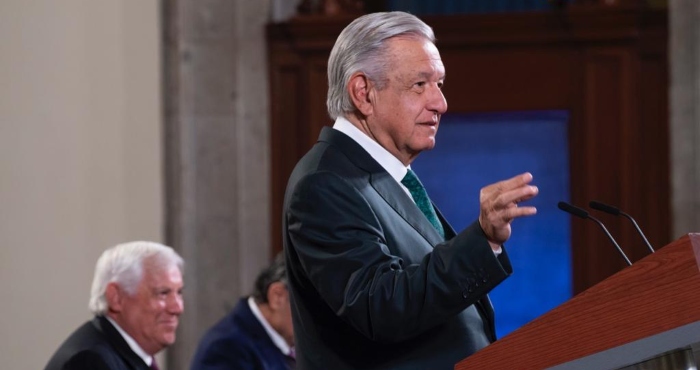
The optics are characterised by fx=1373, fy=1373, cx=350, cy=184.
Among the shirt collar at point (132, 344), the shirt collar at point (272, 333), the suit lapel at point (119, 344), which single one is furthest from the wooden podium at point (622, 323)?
the shirt collar at point (272, 333)

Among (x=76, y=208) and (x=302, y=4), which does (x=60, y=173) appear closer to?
(x=76, y=208)

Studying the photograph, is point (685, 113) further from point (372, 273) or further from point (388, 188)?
point (372, 273)

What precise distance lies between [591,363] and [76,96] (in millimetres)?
5577

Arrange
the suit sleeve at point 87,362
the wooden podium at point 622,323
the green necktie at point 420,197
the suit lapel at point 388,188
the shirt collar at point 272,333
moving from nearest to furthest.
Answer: the wooden podium at point 622,323, the suit lapel at point 388,188, the green necktie at point 420,197, the suit sleeve at point 87,362, the shirt collar at point 272,333

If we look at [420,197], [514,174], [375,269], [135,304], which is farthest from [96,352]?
[514,174]

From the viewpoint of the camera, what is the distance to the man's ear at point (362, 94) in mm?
3006

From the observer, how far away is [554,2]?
24.4ft

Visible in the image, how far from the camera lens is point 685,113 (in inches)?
275

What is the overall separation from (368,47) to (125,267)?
256 cm

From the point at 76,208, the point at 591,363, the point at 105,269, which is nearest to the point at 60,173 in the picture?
the point at 76,208

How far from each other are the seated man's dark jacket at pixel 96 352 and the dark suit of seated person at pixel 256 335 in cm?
51

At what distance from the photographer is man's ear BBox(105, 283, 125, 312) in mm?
5207

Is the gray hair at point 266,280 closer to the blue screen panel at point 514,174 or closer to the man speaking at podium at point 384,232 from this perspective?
the blue screen panel at point 514,174

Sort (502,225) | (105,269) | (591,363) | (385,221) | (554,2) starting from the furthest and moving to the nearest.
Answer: (554,2), (105,269), (385,221), (502,225), (591,363)
